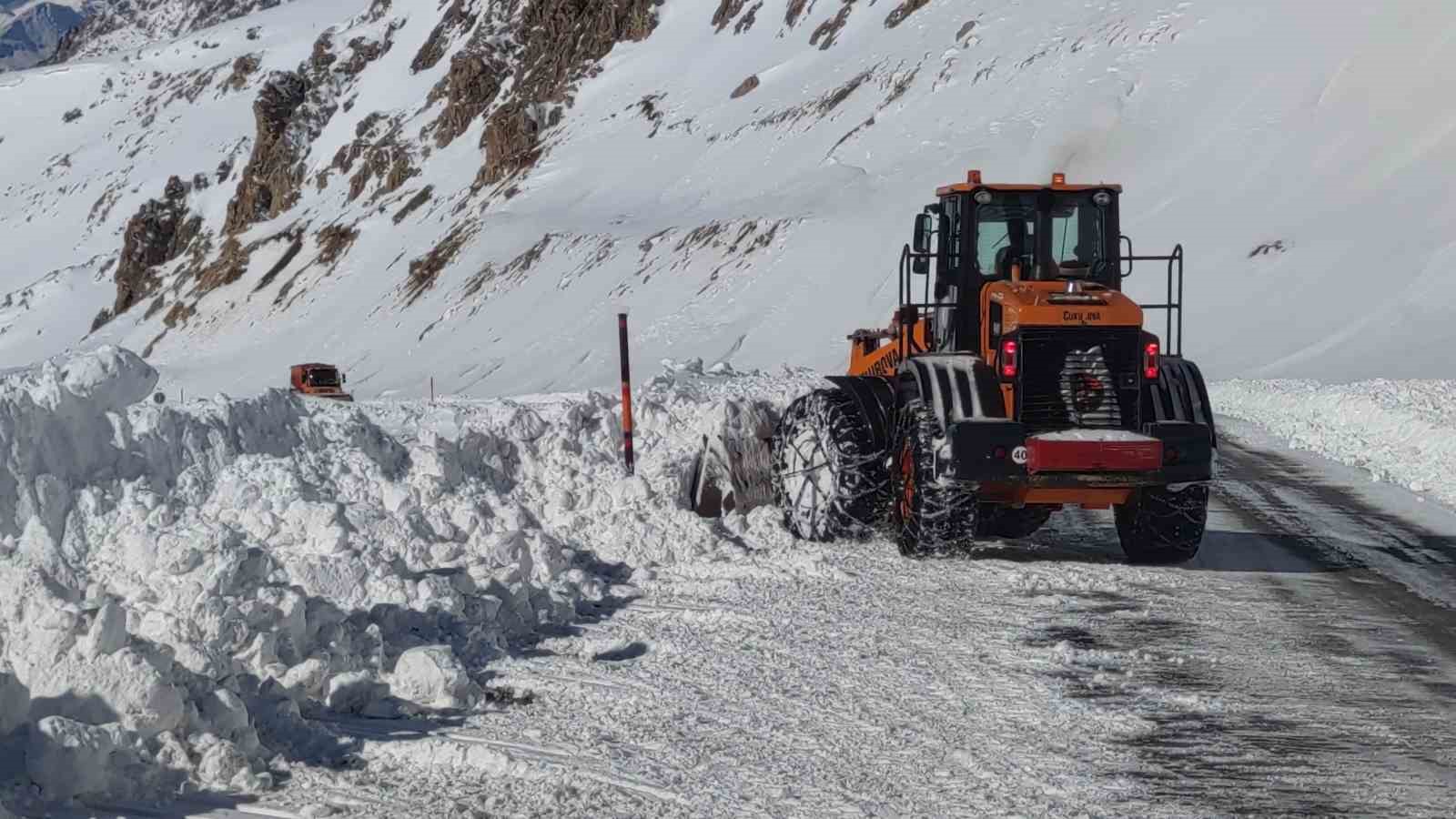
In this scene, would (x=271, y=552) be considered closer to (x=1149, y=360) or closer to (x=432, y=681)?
(x=432, y=681)

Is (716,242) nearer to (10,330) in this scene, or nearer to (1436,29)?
(1436,29)

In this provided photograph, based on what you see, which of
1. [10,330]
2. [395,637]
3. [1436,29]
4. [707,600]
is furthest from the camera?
[10,330]

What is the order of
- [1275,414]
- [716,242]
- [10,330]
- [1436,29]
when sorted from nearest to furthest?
[1275,414] → [1436,29] → [716,242] → [10,330]

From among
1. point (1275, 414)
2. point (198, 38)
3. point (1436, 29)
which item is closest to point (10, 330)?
point (198, 38)

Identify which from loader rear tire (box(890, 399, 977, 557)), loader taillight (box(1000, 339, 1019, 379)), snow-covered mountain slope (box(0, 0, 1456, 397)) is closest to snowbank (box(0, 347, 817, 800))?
loader rear tire (box(890, 399, 977, 557))

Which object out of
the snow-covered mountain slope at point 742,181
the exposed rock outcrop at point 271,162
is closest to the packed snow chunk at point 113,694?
the snow-covered mountain slope at point 742,181

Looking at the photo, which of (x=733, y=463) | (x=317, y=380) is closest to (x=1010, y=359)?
(x=733, y=463)

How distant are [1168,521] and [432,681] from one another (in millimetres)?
5350

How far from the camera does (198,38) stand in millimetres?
160250

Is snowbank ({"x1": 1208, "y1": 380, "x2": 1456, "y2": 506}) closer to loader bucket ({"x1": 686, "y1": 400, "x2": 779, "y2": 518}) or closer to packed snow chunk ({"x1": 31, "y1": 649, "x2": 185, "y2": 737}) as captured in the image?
loader bucket ({"x1": 686, "y1": 400, "x2": 779, "y2": 518})

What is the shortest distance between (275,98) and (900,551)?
97802 mm

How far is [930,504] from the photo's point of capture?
9.52 metres

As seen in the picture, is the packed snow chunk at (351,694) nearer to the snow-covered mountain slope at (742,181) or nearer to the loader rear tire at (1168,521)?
the loader rear tire at (1168,521)

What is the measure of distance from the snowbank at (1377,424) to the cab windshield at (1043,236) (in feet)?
14.8
